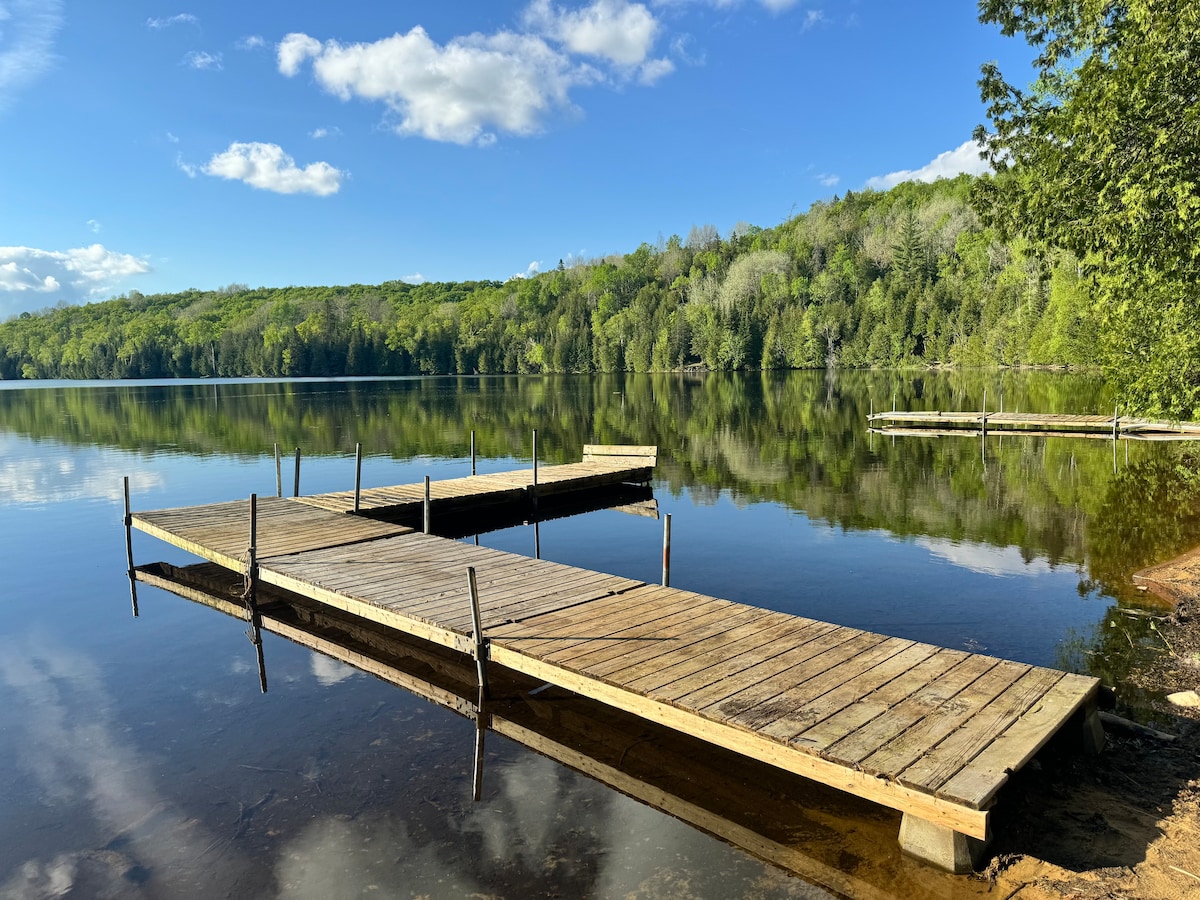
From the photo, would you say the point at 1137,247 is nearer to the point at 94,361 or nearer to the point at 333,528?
the point at 333,528

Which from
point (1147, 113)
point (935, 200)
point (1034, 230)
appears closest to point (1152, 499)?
point (1034, 230)

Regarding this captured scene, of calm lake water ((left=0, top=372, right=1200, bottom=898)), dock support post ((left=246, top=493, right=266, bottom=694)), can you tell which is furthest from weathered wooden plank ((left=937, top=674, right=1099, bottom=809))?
dock support post ((left=246, top=493, right=266, bottom=694))

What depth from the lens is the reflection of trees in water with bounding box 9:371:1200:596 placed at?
18219 mm

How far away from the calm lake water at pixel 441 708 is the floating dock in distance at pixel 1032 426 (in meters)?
2.92

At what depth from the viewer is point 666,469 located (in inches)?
1154

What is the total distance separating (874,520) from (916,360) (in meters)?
111

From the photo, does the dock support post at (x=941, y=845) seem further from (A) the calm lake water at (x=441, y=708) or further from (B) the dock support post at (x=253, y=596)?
(B) the dock support post at (x=253, y=596)

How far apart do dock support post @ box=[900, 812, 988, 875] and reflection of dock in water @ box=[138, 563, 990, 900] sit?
0.35ft

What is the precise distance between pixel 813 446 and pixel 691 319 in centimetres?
11238

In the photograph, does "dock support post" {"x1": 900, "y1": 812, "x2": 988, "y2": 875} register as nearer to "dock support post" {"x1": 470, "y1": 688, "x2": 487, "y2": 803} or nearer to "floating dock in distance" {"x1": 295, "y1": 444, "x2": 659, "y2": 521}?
"dock support post" {"x1": 470, "y1": 688, "x2": 487, "y2": 803}

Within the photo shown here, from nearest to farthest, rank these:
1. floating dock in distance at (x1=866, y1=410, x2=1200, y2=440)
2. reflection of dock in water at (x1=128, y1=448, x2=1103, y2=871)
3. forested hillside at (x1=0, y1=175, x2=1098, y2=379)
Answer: reflection of dock in water at (x1=128, y1=448, x2=1103, y2=871), floating dock in distance at (x1=866, y1=410, x2=1200, y2=440), forested hillside at (x1=0, y1=175, x2=1098, y2=379)

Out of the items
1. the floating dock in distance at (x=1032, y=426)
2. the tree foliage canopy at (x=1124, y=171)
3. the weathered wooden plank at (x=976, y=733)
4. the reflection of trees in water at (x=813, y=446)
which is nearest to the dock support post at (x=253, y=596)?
the weathered wooden plank at (x=976, y=733)

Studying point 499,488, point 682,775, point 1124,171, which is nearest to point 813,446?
point 499,488

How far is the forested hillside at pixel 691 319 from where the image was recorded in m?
119
